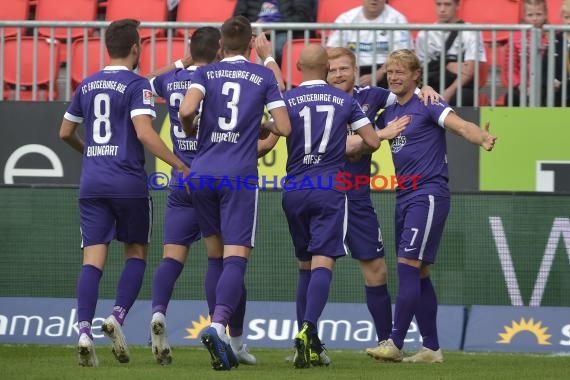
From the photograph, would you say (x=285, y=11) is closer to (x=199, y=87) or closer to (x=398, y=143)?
(x=398, y=143)

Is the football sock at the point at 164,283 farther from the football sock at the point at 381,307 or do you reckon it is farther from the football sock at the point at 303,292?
the football sock at the point at 381,307

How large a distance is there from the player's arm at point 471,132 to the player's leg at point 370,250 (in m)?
0.94

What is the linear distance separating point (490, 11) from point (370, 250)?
5.52m

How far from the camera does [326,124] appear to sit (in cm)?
951

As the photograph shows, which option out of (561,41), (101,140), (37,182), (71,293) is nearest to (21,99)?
(37,182)

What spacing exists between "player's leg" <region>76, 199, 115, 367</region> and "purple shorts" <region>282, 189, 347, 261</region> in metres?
1.32

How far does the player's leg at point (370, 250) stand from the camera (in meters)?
10.2

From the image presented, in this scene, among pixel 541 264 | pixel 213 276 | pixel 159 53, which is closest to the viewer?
pixel 213 276

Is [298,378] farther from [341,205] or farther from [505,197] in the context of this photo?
[505,197]

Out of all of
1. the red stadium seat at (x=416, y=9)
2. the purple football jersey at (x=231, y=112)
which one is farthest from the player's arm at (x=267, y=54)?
the red stadium seat at (x=416, y=9)

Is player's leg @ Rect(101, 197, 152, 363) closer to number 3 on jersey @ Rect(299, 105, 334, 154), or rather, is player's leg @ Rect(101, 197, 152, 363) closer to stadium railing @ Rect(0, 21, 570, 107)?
number 3 on jersey @ Rect(299, 105, 334, 154)

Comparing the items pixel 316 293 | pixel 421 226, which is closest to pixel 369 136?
pixel 421 226

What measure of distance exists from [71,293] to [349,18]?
165 inches

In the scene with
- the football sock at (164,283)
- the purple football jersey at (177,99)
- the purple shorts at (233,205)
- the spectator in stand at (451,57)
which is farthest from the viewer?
the spectator in stand at (451,57)
